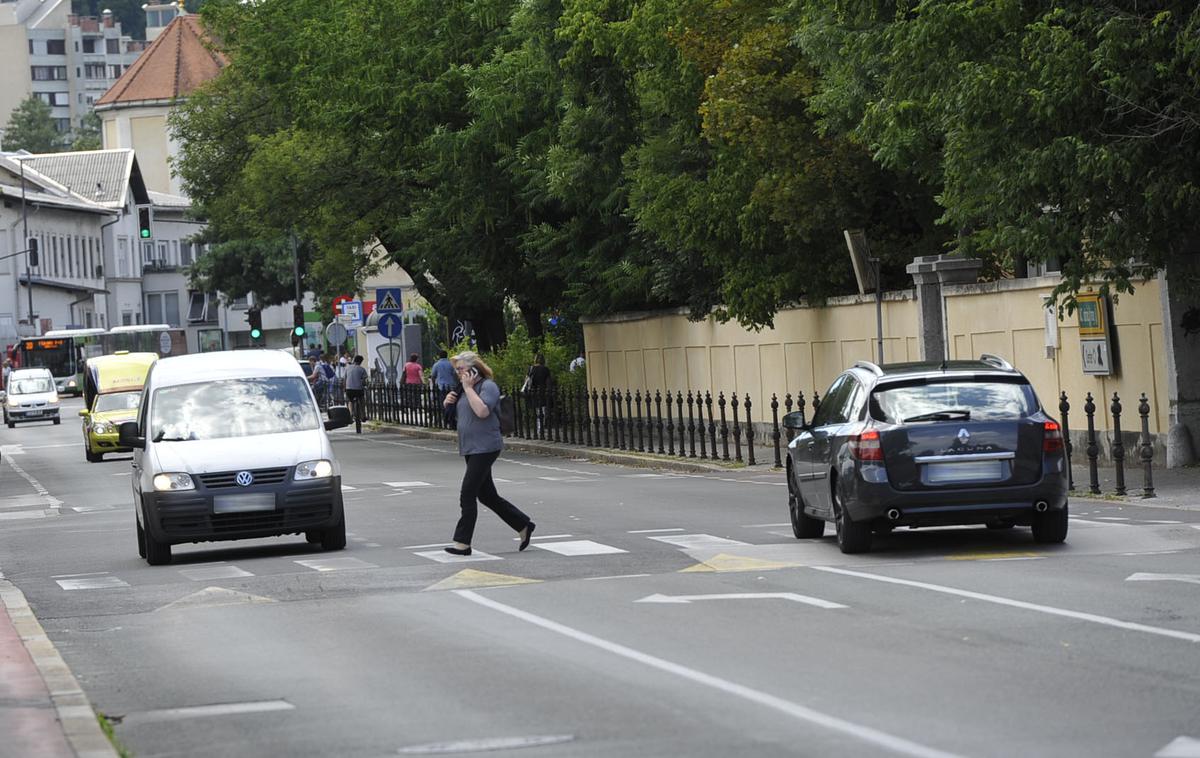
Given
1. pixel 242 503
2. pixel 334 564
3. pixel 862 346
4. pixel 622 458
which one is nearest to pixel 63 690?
pixel 334 564

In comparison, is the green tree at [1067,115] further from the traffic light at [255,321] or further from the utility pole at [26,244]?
the utility pole at [26,244]

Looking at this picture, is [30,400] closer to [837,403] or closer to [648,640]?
[837,403]

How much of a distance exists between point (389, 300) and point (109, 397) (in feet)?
33.2

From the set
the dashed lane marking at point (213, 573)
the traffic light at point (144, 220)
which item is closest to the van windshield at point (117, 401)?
the traffic light at point (144, 220)

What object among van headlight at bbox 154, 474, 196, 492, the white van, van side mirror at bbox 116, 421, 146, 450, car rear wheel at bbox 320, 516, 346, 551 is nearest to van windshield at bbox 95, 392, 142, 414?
the white van

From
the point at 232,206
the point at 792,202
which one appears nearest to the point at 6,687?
the point at 792,202

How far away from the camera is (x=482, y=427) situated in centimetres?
1881

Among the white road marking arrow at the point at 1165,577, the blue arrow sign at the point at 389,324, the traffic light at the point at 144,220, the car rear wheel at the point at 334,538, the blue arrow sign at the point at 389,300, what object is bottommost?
the white road marking arrow at the point at 1165,577

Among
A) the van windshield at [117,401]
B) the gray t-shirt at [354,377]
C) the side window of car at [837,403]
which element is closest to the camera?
the side window of car at [837,403]

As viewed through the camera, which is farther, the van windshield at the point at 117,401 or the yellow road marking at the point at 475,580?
the van windshield at the point at 117,401

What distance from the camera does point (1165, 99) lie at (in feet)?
72.5

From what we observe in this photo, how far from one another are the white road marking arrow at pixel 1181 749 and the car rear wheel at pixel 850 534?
337 inches

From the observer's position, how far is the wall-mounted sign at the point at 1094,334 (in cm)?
2648

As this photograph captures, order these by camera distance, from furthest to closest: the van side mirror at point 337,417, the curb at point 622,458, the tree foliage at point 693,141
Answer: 1. the curb at point 622,458
2. the tree foliage at point 693,141
3. the van side mirror at point 337,417
